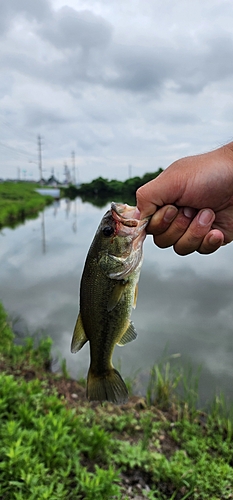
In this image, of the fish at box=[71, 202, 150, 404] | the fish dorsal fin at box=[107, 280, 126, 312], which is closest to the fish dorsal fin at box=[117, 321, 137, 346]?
the fish at box=[71, 202, 150, 404]

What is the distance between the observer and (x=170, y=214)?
236 centimetres

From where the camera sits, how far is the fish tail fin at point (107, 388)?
6.95 ft

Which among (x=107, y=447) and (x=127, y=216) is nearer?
(x=127, y=216)

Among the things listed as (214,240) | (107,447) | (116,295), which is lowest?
(107,447)

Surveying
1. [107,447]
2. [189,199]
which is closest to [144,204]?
[189,199]

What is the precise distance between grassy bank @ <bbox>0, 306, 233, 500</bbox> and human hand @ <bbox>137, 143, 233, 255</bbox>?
2081 mm

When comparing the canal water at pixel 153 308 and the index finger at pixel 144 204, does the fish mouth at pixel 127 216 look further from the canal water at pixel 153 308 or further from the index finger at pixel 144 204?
the canal water at pixel 153 308

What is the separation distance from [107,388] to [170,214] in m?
1.11

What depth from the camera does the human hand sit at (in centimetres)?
228

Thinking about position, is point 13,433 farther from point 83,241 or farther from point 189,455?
point 83,241

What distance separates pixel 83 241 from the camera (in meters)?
21.3

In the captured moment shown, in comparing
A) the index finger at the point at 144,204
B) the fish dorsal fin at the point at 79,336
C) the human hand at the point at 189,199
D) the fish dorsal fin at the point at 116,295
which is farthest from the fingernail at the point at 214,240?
the fish dorsal fin at the point at 79,336

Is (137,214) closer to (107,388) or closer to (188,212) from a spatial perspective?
(188,212)

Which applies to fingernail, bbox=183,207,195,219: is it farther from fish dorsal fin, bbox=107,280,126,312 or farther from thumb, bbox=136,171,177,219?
fish dorsal fin, bbox=107,280,126,312
